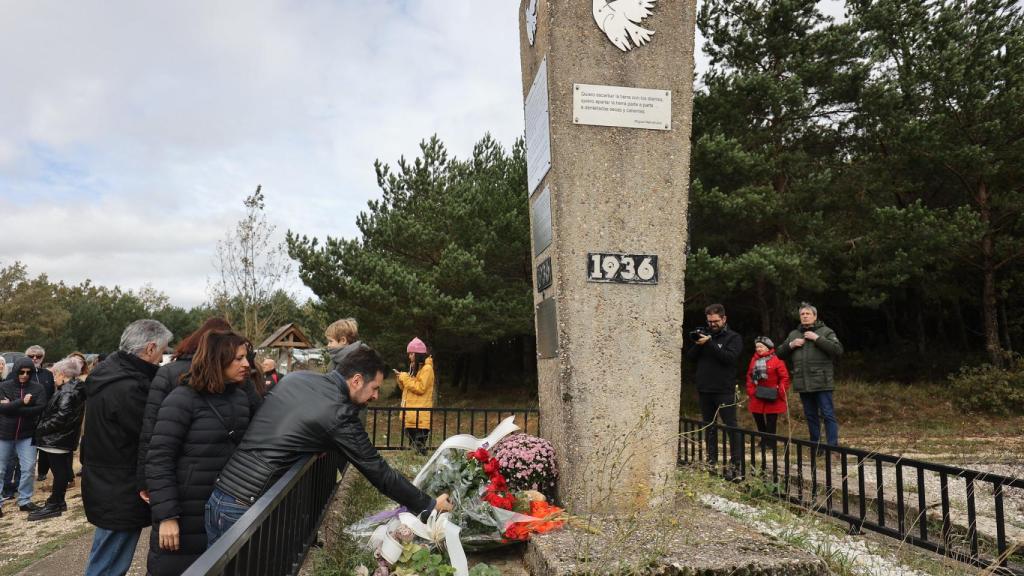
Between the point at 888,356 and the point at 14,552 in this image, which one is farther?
the point at 888,356

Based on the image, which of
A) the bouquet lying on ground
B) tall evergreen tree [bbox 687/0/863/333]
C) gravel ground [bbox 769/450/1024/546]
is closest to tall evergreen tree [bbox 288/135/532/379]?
tall evergreen tree [bbox 687/0/863/333]

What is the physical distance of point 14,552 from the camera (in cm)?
463

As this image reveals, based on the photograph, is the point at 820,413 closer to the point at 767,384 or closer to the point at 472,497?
the point at 767,384

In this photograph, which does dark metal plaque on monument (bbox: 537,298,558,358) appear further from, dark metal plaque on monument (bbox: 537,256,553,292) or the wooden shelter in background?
the wooden shelter in background

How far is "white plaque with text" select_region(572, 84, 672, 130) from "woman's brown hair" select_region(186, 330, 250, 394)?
2308mm

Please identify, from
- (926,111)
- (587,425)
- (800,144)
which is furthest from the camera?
(800,144)

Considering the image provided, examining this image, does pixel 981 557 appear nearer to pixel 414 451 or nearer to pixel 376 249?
pixel 414 451

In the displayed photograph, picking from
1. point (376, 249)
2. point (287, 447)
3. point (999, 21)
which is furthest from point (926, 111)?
point (287, 447)

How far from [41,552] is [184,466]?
10.7 ft

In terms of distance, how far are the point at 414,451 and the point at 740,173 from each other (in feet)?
32.9

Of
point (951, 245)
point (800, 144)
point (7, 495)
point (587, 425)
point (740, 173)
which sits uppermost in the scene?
point (800, 144)

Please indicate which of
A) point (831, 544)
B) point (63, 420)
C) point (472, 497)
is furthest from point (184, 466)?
point (63, 420)

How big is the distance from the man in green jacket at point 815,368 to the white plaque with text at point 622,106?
2878mm

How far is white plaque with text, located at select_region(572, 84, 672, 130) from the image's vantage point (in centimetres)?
364
